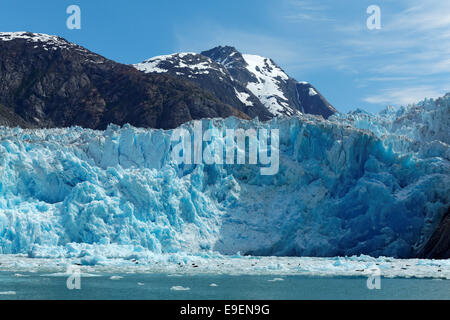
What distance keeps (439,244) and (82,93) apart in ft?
222

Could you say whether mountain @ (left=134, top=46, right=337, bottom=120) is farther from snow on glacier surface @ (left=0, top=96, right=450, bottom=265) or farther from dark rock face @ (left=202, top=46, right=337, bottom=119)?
snow on glacier surface @ (left=0, top=96, right=450, bottom=265)

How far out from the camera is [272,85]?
136 m

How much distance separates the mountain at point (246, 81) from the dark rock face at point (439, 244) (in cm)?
7142

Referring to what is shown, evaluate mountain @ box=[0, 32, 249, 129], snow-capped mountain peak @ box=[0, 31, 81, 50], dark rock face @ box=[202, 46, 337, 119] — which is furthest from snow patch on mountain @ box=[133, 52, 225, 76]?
mountain @ box=[0, 32, 249, 129]

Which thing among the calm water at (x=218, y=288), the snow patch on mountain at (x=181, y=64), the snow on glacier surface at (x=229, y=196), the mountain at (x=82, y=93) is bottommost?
the calm water at (x=218, y=288)

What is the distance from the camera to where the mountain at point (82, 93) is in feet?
275

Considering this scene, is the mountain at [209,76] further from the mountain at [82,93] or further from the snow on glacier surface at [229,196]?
the snow on glacier surface at [229,196]

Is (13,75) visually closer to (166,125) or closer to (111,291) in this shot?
(166,125)

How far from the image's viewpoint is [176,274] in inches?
1056

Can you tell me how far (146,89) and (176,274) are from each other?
6325cm

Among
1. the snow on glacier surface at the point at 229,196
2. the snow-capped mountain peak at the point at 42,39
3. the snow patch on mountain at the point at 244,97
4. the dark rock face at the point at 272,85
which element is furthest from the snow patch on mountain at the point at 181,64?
the snow on glacier surface at the point at 229,196

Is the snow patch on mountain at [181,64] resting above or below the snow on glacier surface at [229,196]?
above

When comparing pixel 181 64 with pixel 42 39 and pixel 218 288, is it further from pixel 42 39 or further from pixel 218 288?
pixel 218 288

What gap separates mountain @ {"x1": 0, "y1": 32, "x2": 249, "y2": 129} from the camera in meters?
83.7
